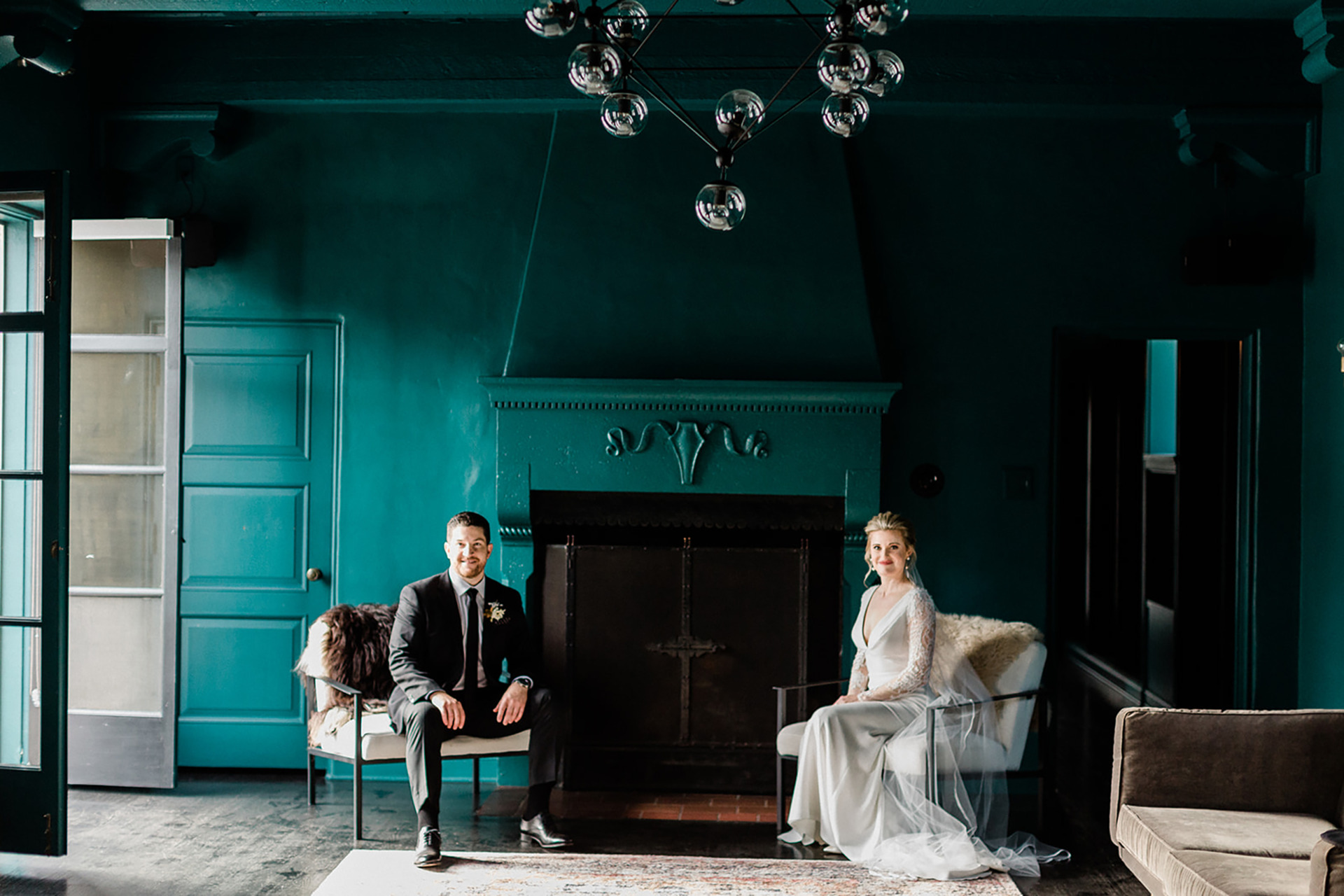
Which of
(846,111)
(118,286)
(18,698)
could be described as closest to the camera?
(846,111)

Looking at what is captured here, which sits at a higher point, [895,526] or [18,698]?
[895,526]

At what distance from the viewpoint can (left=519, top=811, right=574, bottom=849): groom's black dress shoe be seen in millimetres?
4133

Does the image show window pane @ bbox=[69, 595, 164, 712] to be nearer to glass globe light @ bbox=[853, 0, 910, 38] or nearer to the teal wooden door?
the teal wooden door

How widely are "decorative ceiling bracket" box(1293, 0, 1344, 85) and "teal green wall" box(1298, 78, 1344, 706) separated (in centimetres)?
18

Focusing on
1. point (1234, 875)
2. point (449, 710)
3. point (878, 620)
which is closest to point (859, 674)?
point (878, 620)

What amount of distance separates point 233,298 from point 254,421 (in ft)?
1.94

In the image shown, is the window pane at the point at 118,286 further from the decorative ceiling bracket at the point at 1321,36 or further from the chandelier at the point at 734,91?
the decorative ceiling bracket at the point at 1321,36

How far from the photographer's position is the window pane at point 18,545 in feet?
13.3

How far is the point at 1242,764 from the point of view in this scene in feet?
11.2

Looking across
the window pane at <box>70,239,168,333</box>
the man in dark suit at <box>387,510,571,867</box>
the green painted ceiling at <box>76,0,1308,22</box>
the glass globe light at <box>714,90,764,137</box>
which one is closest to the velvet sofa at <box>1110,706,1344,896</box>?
the man in dark suit at <box>387,510,571,867</box>

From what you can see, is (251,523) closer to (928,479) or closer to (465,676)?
(465,676)

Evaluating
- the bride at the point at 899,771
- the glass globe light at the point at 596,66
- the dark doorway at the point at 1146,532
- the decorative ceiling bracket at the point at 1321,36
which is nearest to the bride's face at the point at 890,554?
the bride at the point at 899,771

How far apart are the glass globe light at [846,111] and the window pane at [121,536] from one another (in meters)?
3.46

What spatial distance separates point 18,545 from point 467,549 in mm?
1649
